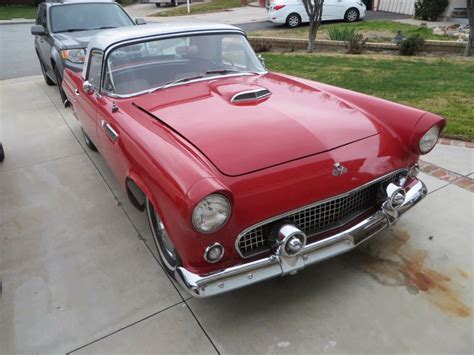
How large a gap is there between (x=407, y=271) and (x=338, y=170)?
931mm

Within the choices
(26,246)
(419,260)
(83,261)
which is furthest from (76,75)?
(419,260)

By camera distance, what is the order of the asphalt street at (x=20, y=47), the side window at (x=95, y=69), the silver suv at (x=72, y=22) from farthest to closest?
the asphalt street at (x=20, y=47) → the silver suv at (x=72, y=22) → the side window at (x=95, y=69)

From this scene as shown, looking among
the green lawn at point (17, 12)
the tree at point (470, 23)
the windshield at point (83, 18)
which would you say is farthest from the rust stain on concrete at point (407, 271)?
the green lawn at point (17, 12)

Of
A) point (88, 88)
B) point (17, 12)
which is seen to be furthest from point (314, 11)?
point (17, 12)

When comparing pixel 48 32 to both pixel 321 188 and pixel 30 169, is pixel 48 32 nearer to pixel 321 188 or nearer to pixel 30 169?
pixel 30 169

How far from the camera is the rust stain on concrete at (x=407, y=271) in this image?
2.40 metres

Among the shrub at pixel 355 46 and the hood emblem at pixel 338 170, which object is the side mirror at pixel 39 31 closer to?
the hood emblem at pixel 338 170

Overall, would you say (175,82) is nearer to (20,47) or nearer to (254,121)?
(254,121)

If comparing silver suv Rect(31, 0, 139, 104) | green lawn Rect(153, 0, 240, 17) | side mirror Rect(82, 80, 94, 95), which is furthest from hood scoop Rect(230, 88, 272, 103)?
green lawn Rect(153, 0, 240, 17)

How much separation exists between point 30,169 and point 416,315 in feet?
13.2

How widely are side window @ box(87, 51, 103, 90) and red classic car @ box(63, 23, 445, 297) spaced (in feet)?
0.51

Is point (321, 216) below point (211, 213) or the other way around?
below

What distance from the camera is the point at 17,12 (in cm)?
2661

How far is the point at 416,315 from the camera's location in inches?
91.0
